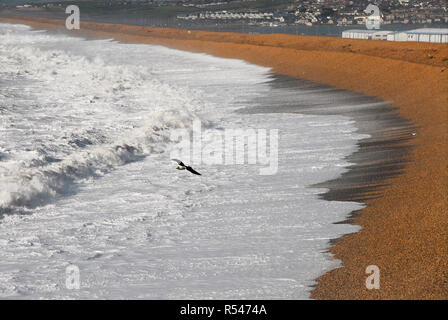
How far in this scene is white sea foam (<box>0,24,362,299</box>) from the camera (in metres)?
9.40

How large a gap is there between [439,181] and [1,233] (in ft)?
26.2

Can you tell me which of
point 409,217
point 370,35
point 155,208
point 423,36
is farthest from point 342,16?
point 409,217

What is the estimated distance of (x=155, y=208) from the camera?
12.9m

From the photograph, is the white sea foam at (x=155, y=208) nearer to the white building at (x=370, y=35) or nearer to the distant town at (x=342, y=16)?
the white building at (x=370, y=35)

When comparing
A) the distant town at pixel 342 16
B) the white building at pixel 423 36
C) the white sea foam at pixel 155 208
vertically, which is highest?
the distant town at pixel 342 16

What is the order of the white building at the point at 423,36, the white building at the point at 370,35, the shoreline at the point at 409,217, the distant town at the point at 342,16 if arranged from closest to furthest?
the shoreline at the point at 409,217, the white building at the point at 423,36, the white building at the point at 370,35, the distant town at the point at 342,16

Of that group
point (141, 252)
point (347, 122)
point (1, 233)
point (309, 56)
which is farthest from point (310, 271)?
point (309, 56)

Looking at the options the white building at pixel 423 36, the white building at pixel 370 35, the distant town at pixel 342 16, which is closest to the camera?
the white building at pixel 423 36

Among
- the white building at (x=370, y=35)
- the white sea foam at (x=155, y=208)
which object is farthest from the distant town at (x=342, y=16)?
the white sea foam at (x=155, y=208)

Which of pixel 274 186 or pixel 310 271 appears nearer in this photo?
pixel 310 271

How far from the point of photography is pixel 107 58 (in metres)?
60.5

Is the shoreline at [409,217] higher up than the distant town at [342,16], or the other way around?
the distant town at [342,16]

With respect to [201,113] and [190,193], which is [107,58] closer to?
[201,113]

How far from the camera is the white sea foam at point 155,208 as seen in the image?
30.8ft
